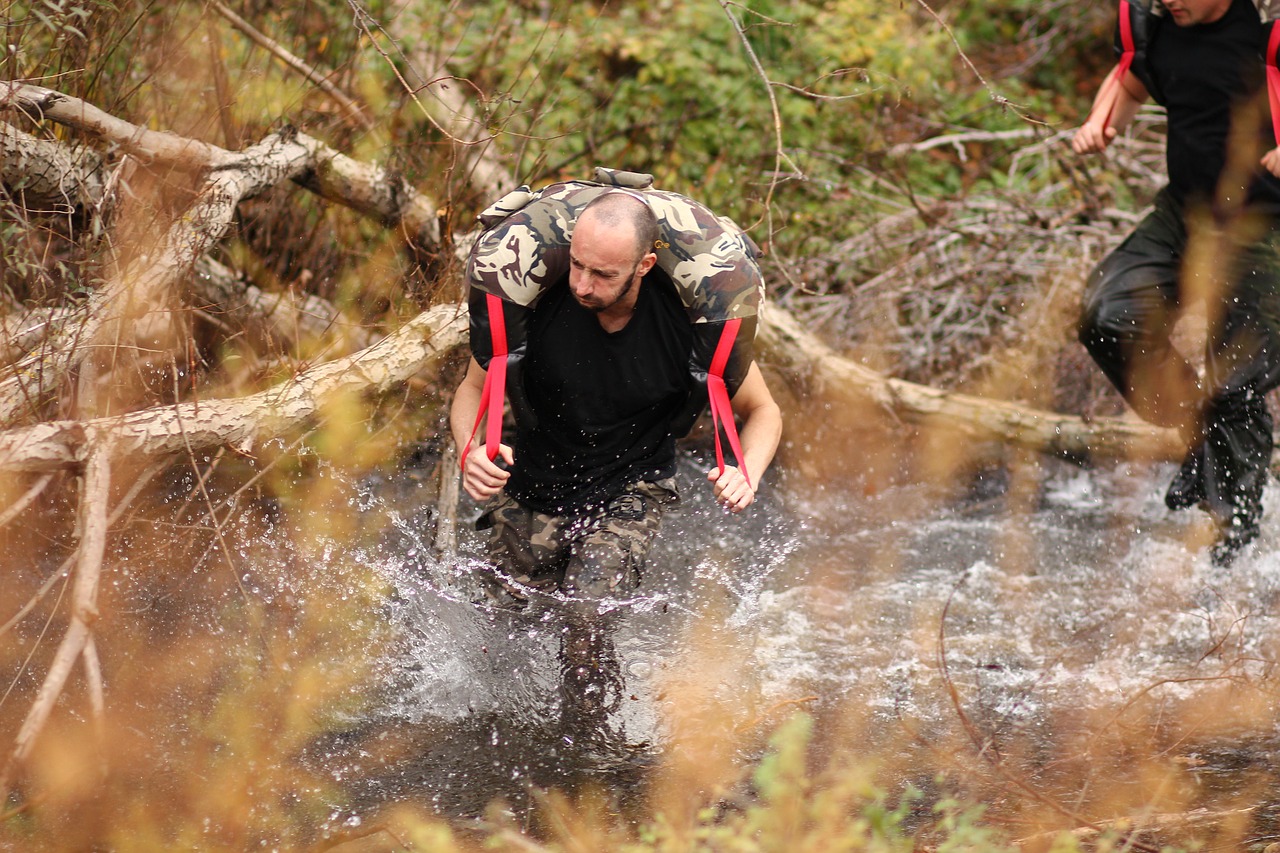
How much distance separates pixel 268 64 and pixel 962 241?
11.7 ft

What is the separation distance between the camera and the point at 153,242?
3.96 m

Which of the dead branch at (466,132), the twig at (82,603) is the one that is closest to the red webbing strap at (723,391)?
the twig at (82,603)

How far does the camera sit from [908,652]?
450 centimetres

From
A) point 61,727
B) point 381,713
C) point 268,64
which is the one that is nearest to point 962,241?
point 268,64

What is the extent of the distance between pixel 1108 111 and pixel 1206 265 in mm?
687

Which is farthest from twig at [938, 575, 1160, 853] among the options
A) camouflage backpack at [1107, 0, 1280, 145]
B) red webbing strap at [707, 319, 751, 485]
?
camouflage backpack at [1107, 0, 1280, 145]

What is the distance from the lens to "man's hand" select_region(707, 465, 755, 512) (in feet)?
10.5

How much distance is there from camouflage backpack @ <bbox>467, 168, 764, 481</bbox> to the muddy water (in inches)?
42.9

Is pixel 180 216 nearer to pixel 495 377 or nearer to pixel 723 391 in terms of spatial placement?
pixel 495 377

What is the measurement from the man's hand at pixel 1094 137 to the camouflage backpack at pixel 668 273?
73.7 inches

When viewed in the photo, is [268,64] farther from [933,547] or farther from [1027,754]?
[1027,754]

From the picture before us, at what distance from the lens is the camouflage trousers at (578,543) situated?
359cm

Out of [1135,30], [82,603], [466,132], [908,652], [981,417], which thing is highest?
[1135,30]

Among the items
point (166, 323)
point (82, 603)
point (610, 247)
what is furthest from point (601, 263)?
point (166, 323)
